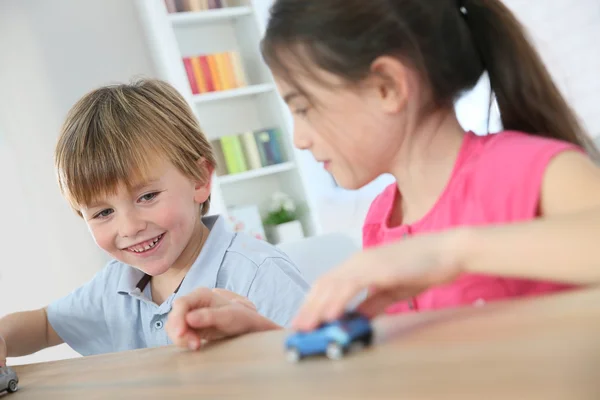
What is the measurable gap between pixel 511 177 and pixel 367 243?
346mm

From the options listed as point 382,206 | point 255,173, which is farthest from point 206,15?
point 382,206

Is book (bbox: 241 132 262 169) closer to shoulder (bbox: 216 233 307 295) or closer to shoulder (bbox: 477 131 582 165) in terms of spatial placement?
shoulder (bbox: 216 233 307 295)

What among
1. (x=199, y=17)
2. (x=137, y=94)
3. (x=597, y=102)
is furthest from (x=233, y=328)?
(x=199, y=17)

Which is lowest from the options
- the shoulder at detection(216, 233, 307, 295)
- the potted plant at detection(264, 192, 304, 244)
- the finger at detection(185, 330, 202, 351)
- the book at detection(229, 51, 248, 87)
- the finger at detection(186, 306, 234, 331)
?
the potted plant at detection(264, 192, 304, 244)

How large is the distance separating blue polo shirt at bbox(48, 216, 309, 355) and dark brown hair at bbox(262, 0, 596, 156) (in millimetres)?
621

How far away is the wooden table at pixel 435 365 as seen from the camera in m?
0.33

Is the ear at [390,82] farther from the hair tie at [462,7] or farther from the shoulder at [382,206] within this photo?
the shoulder at [382,206]

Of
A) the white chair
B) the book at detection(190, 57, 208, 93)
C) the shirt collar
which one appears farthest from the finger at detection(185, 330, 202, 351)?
the book at detection(190, 57, 208, 93)

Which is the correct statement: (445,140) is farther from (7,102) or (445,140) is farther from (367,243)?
(7,102)

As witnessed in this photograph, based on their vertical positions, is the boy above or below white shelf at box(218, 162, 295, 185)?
above

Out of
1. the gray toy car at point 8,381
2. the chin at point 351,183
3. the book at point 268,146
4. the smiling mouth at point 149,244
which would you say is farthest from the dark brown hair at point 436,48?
the book at point 268,146

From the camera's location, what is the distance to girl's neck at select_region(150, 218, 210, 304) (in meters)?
1.66

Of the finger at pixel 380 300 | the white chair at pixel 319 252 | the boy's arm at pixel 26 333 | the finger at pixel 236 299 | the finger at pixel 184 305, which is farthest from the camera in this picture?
the white chair at pixel 319 252

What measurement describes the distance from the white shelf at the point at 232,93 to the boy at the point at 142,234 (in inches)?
111
